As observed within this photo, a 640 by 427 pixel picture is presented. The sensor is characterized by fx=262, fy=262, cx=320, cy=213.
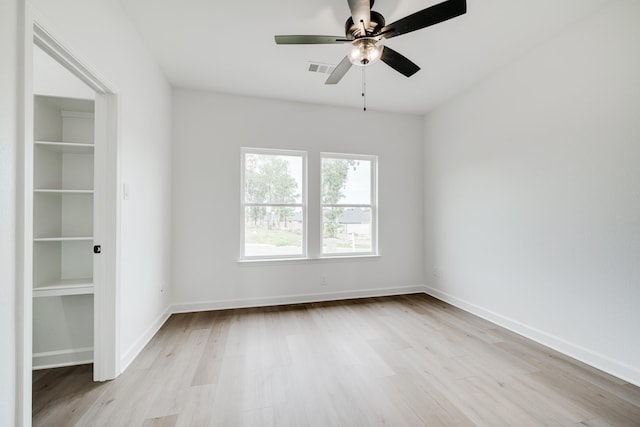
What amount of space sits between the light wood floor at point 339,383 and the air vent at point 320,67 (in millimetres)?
2905

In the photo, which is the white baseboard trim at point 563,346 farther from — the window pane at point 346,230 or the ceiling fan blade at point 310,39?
the ceiling fan blade at point 310,39

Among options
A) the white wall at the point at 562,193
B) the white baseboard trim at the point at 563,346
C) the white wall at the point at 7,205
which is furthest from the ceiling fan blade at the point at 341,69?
the white baseboard trim at the point at 563,346

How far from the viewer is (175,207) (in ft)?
11.1

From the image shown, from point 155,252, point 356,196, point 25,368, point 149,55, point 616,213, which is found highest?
point 149,55

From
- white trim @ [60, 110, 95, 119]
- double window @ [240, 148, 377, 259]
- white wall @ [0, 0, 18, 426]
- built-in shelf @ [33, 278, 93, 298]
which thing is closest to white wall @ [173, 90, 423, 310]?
double window @ [240, 148, 377, 259]

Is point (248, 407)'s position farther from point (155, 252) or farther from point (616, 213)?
point (616, 213)

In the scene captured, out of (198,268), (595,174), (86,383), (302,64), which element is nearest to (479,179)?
(595,174)

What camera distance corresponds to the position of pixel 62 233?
2.28m

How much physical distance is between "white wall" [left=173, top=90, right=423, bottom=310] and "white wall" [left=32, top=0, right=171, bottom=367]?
274 mm

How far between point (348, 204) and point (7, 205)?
343 cm

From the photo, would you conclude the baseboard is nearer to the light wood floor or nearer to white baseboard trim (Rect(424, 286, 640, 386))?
the light wood floor

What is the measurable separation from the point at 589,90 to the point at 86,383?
468 cm

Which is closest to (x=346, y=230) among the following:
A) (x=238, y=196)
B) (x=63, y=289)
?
(x=238, y=196)

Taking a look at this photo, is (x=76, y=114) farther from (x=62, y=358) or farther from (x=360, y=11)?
(x=360, y=11)
